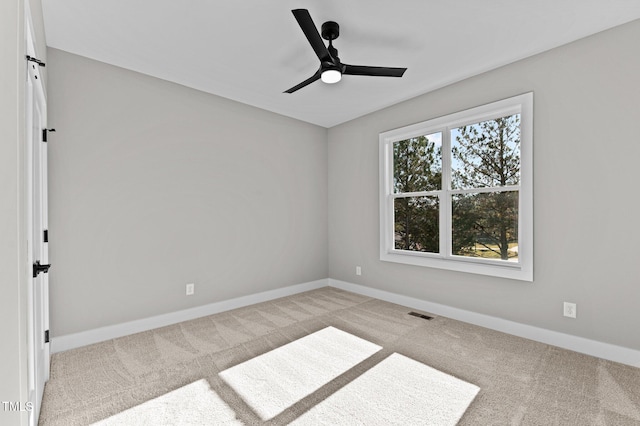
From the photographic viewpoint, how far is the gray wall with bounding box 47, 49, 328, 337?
8.87 feet

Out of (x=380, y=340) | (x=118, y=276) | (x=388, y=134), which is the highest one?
(x=388, y=134)

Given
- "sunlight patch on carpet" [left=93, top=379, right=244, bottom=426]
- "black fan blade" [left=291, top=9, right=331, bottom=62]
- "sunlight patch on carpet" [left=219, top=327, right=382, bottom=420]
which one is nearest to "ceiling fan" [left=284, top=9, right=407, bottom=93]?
"black fan blade" [left=291, top=9, right=331, bottom=62]

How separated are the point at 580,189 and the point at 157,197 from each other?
402 cm

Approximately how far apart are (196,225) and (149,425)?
2119mm

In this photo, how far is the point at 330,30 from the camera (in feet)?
7.73

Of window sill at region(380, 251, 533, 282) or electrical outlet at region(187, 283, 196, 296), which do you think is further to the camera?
electrical outlet at region(187, 283, 196, 296)

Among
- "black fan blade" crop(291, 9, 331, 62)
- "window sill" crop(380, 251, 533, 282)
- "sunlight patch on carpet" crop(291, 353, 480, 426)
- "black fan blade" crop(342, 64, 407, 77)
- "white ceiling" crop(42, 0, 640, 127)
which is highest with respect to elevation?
"white ceiling" crop(42, 0, 640, 127)

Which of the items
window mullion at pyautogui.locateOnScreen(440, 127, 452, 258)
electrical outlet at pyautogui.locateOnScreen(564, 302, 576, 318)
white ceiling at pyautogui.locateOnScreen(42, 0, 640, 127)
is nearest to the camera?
white ceiling at pyautogui.locateOnScreen(42, 0, 640, 127)

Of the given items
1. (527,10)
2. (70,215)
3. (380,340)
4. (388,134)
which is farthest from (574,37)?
(70,215)

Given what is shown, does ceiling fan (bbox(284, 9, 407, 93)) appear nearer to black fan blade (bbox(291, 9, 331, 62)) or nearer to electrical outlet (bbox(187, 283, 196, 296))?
black fan blade (bbox(291, 9, 331, 62))

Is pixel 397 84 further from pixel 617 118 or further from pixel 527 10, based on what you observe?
pixel 617 118

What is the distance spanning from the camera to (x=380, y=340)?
285cm

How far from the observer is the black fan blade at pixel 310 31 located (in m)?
1.82

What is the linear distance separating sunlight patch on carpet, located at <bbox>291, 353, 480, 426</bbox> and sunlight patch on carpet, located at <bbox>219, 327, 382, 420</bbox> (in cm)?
19
